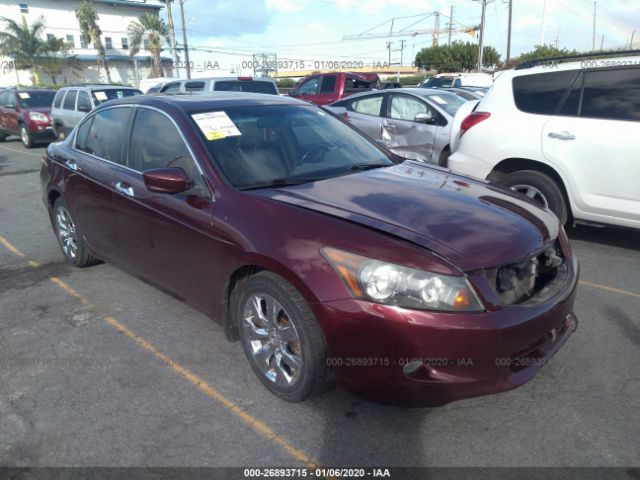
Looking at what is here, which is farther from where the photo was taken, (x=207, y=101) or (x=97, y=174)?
(x=97, y=174)

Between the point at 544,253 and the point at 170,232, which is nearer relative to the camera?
the point at 544,253

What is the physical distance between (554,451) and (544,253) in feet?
3.41

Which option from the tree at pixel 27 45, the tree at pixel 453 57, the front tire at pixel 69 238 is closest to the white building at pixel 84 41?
the tree at pixel 27 45

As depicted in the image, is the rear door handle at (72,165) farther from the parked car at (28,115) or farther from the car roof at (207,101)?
the parked car at (28,115)

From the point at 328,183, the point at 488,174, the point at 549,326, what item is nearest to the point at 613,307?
the point at 549,326

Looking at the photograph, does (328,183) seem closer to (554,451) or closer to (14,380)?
(554,451)

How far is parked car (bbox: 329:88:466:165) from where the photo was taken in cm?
796

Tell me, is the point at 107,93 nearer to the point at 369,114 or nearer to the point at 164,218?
the point at 369,114

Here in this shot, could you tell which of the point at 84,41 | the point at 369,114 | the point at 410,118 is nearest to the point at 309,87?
the point at 369,114

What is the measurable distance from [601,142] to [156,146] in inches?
153

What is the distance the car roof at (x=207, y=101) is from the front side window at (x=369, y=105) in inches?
191

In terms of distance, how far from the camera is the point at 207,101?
3730 millimetres

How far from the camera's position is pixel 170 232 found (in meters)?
3.40

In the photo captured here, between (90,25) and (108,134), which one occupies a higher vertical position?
(90,25)
